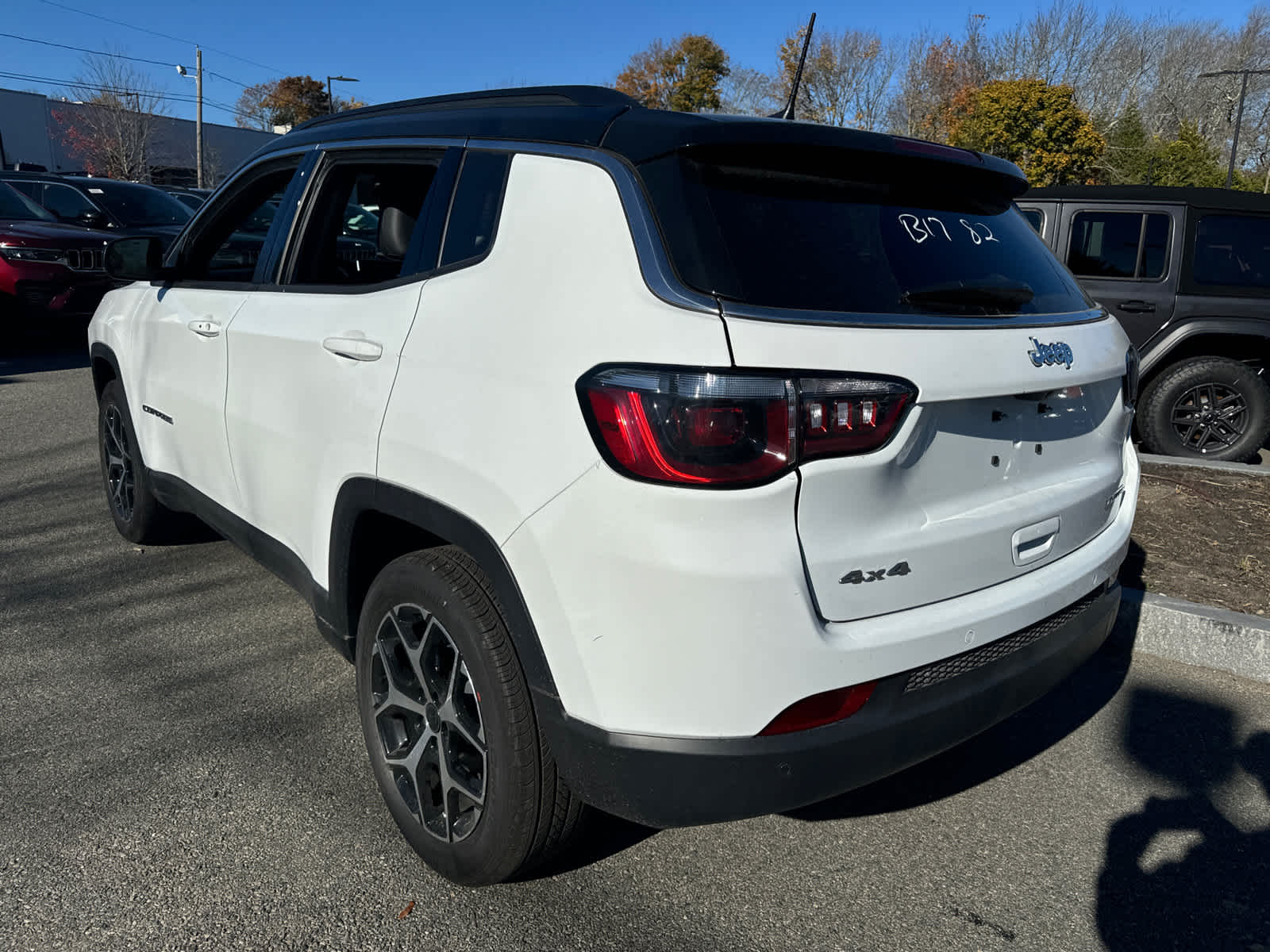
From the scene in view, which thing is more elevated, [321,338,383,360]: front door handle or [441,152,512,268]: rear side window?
[441,152,512,268]: rear side window

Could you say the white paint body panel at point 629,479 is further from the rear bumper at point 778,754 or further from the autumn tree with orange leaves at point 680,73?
the autumn tree with orange leaves at point 680,73

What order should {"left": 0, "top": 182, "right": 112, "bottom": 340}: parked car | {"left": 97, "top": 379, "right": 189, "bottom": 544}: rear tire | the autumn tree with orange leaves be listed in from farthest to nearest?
the autumn tree with orange leaves, {"left": 0, "top": 182, "right": 112, "bottom": 340}: parked car, {"left": 97, "top": 379, "right": 189, "bottom": 544}: rear tire

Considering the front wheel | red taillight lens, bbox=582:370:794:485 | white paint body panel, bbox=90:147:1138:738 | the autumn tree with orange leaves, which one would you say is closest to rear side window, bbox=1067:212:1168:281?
the front wheel

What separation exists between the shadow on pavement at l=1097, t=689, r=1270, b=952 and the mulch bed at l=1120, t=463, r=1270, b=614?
3.05 feet

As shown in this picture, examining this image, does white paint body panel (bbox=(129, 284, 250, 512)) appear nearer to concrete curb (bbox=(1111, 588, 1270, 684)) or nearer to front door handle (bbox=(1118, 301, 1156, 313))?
concrete curb (bbox=(1111, 588, 1270, 684))

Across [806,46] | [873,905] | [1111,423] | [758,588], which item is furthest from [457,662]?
[806,46]

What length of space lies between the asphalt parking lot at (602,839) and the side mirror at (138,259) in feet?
4.66

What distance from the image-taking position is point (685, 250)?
6.29 ft

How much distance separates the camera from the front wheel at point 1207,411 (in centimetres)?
649

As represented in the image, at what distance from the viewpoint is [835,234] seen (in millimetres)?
2127

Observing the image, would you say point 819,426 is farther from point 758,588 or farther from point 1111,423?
point 1111,423

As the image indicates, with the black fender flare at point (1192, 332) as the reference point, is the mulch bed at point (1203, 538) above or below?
below

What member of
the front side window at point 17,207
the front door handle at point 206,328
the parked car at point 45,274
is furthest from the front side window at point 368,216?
the front side window at point 17,207

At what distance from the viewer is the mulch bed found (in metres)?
4.16
